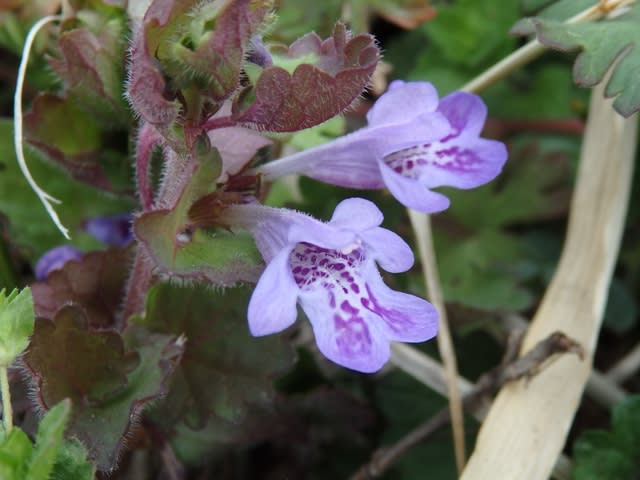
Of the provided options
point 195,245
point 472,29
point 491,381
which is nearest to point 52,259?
point 195,245

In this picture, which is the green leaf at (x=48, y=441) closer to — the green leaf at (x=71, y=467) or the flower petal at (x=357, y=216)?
the green leaf at (x=71, y=467)

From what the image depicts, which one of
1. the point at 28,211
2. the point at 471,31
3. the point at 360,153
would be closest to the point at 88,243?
the point at 28,211

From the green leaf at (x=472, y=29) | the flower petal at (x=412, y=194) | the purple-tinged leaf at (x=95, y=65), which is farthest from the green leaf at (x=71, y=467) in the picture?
the green leaf at (x=472, y=29)

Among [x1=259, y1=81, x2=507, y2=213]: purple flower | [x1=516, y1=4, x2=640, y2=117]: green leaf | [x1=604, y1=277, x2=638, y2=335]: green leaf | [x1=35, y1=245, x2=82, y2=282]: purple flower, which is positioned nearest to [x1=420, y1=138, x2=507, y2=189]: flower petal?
[x1=259, y1=81, x2=507, y2=213]: purple flower

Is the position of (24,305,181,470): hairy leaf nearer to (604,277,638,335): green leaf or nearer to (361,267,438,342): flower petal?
(361,267,438,342): flower petal

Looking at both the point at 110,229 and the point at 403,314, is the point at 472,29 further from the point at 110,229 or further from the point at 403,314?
the point at 403,314

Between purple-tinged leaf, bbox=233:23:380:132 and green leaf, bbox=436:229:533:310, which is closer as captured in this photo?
purple-tinged leaf, bbox=233:23:380:132

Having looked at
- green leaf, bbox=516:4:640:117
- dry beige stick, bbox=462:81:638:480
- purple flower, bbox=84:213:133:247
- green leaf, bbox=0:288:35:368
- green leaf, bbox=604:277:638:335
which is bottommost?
green leaf, bbox=604:277:638:335
